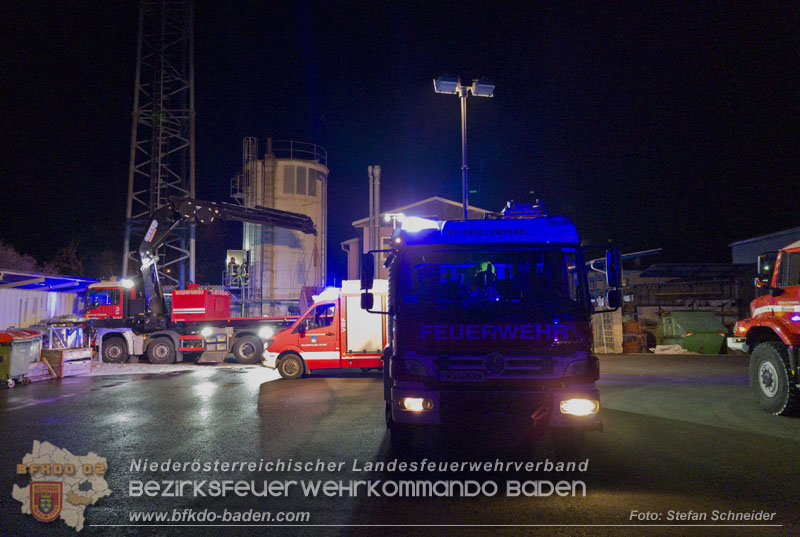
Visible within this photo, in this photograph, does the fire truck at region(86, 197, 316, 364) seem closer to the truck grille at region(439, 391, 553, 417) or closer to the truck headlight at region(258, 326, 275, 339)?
the truck headlight at region(258, 326, 275, 339)

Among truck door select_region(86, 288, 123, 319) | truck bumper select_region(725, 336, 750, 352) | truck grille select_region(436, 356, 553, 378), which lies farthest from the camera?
truck door select_region(86, 288, 123, 319)

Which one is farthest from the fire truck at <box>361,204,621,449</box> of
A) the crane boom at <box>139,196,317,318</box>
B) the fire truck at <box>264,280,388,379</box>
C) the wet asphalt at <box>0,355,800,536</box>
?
the crane boom at <box>139,196,317,318</box>

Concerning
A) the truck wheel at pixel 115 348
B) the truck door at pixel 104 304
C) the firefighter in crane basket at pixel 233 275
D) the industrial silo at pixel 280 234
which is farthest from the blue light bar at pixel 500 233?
the firefighter in crane basket at pixel 233 275

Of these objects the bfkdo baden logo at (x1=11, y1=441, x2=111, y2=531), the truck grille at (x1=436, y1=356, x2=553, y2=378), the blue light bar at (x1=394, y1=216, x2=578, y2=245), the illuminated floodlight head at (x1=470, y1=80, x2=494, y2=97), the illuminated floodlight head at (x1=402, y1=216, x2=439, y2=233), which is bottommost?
the bfkdo baden logo at (x1=11, y1=441, x2=111, y2=531)

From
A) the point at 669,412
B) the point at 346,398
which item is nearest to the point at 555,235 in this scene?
the point at 669,412

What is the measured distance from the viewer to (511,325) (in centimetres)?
523

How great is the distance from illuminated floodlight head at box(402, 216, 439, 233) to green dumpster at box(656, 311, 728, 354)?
18.4 m

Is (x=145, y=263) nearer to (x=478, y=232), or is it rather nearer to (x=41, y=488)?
(x=41, y=488)

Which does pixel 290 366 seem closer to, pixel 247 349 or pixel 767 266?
pixel 247 349

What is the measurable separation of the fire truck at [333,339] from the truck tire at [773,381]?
804 centimetres

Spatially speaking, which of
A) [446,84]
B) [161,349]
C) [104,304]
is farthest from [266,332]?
[446,84]

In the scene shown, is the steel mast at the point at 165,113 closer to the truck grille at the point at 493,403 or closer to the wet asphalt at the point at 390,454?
the wet asphalt at the point at 390,454

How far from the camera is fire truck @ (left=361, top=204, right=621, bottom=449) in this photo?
5.09 meters

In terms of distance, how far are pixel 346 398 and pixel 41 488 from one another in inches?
229
